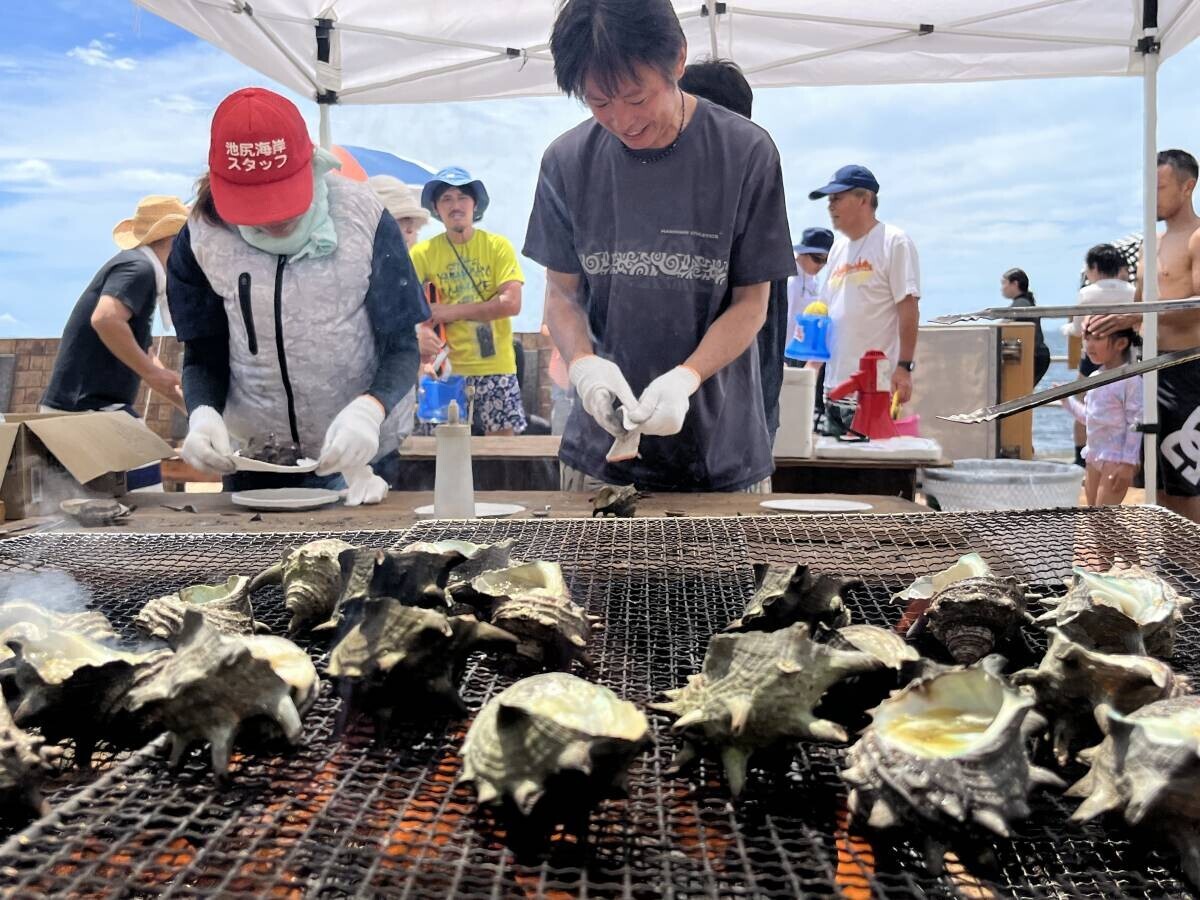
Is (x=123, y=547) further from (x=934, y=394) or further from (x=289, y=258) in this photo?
(x=934, y=394)

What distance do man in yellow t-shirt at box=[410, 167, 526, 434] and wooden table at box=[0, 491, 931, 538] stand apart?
99.3 inches

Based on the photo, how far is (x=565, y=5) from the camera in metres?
2.48

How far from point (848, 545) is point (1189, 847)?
42.6 inches

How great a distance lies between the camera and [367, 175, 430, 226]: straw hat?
5.72 m

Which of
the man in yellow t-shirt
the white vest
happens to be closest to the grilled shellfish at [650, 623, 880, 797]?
the white vest

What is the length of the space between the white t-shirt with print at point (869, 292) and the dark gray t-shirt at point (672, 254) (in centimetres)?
308

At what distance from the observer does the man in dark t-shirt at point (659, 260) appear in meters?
2.54

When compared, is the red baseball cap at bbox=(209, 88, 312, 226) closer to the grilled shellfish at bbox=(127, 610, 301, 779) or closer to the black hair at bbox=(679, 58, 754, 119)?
the black hair at bbox=(679, 58, 754, 119)

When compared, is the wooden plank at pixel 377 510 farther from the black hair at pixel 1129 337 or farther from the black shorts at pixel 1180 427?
the black hair at pixel 1129 337

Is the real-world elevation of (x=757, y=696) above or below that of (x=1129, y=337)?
below

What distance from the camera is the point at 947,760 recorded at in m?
0.84

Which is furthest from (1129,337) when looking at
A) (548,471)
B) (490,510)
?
(490,510)

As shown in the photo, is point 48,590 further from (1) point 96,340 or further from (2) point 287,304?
(1) point 96,340

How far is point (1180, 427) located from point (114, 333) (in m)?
5.12
